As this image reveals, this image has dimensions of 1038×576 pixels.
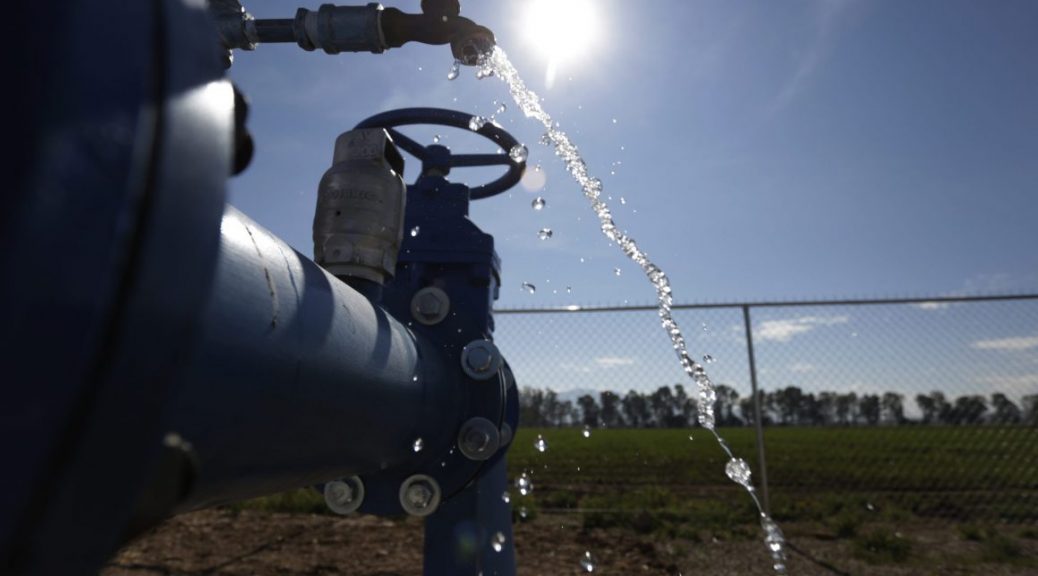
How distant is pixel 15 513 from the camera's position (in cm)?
20

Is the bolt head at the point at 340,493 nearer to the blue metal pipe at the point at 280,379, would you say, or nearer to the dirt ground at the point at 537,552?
the blue metal pipe at the point at 280,379

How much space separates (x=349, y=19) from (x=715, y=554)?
310 cm

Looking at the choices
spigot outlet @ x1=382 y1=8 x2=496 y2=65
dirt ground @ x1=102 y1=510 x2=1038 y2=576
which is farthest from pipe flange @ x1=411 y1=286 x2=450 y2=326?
dirt ground @ x1=102 y1=510 x2=1038 y2=576

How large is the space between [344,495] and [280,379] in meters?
0.58

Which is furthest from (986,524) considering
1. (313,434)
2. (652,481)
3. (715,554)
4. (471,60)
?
(313,434)

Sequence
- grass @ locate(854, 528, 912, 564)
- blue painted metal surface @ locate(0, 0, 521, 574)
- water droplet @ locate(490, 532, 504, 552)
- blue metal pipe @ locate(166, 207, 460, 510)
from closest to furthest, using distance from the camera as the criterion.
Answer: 1. blue painted metal surface @ locate(0, 0, 521, 574)
2. blue metal pipe @ locate(166, 207, 460, 510)
3. water droplet @ locate(490, 532, 504, 552)
4. grass @ locate(854, 528, 912, 564)

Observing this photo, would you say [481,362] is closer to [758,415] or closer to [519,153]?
[519,153]

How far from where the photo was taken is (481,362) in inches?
44.3

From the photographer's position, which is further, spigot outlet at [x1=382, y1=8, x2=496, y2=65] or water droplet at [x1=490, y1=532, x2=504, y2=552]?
water droplet at [x1=490, y1=532, x2=504, y2=552]

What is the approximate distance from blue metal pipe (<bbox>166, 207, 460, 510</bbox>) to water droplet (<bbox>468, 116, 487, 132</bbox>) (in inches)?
41.8

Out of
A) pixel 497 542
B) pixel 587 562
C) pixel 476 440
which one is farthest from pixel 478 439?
pixel 587 562

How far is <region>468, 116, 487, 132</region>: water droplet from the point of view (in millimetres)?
1732

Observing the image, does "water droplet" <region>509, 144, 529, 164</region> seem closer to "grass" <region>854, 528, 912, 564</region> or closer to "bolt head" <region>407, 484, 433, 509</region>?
"bolt head" <region>407, 484, 433, 509</region>

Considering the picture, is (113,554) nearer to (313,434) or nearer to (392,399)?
(313,434)
